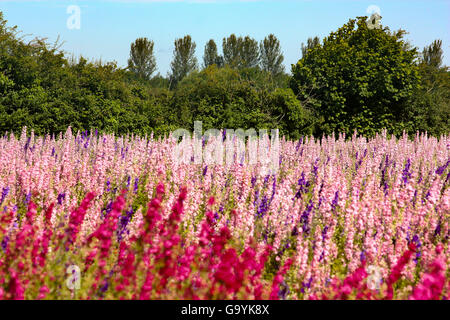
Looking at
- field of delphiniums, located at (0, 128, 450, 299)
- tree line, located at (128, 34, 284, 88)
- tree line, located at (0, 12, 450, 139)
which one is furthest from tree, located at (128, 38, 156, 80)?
field of delphiniums, located at (0, 128, 450, 299)

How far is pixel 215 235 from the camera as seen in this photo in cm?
369

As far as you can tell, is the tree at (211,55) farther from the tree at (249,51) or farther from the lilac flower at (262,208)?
the lilac flower at (262,208)

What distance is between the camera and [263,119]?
663 inches

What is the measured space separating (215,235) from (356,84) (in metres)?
17.7

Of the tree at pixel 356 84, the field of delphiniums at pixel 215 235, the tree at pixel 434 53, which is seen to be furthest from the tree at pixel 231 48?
the field of delphiniums at pixel 215 235

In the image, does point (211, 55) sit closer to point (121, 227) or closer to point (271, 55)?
point (271, 55)

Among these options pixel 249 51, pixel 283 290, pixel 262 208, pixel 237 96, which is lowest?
pixel 283 290

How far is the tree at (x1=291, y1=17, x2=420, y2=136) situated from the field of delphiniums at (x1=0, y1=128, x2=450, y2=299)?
10440 mm

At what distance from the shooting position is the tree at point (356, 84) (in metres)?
19.7

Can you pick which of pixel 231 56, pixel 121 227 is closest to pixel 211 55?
pixel 231 56

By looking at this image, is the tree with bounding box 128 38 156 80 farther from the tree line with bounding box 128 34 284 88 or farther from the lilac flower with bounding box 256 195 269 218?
the lilac flower with bounding box 256 195 269 218

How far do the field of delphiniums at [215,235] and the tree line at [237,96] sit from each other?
4.35m

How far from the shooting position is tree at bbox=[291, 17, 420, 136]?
19.7 m
